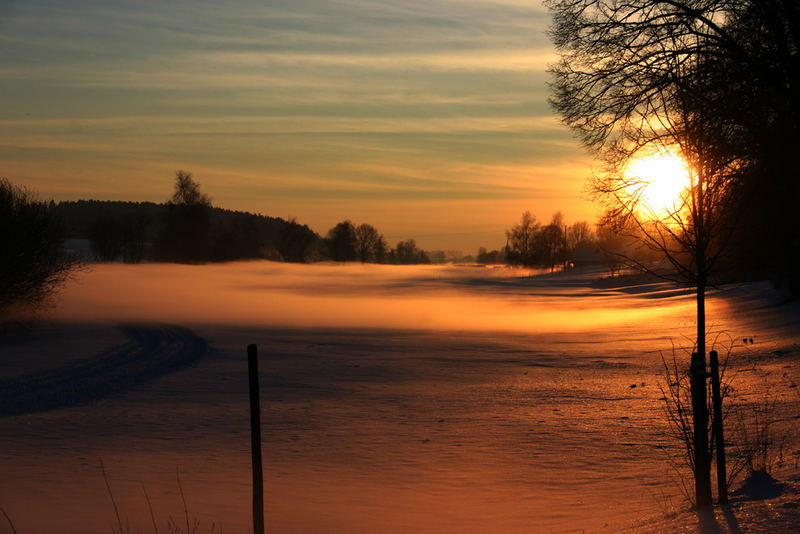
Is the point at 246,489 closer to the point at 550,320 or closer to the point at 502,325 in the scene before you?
the point at 502,325

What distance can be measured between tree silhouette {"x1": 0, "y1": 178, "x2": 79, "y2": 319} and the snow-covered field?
1.70 meters

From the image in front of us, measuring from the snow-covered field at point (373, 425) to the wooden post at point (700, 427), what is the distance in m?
0.29

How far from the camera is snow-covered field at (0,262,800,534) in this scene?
8.69 meters

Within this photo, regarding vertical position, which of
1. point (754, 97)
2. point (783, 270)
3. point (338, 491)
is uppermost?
point (754, 97)

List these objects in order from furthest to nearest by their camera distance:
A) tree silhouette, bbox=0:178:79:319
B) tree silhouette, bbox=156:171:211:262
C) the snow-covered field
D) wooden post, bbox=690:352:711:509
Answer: tree silhouette, bbox=156:171:211:262 < tree silhouette, bbox=0:178:79:319 < the snow-covered field < wooden post, bbox=690:352:711:509

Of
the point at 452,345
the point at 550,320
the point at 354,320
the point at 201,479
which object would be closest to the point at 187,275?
the point at 354,320

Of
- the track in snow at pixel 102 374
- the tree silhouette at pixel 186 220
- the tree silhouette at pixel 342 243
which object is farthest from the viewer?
the tree silhouette at pixel 342 243

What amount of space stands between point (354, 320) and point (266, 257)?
106942mm

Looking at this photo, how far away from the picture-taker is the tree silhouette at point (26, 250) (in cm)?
2972

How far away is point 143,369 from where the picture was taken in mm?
21500

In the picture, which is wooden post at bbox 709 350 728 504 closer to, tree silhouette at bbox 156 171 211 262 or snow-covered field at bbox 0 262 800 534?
snow-covered field at bbox 0 262 800 534

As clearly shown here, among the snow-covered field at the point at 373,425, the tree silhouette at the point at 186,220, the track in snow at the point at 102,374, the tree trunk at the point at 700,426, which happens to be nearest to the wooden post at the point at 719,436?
the tree trunk at the point at 700,426

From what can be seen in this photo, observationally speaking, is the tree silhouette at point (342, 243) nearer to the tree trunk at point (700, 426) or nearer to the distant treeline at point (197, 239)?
the distant treeline at point (197, 239)

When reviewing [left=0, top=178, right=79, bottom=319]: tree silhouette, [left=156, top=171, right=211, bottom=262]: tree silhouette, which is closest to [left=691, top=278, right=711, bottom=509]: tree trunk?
[left=0, top=178, right=79, bottom=319]: tree silhouette
